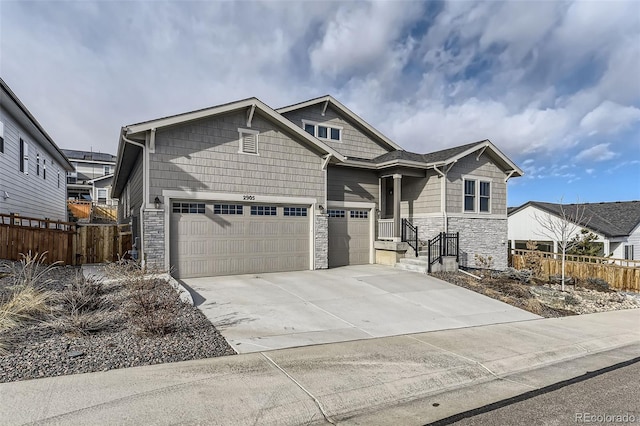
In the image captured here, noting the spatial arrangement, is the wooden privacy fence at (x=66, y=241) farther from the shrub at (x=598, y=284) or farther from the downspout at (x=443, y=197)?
the shrub at (x=598, y=284)

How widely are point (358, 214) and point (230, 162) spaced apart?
6089mm

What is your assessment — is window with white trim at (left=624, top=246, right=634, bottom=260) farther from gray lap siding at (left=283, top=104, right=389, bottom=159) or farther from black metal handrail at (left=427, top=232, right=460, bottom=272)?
gray lap siding at (left=283, top=104, right=389, bottom=159)

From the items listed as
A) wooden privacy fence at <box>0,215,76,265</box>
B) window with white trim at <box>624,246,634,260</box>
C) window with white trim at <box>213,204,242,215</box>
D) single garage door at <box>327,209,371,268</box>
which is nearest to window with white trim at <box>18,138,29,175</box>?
wooden privacy fence at <box>0,215,76,265</box>

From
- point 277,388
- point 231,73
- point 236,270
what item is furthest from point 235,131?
point 277,388

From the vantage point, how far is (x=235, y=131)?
11766 millimetres

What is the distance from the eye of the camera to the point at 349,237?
1484cm

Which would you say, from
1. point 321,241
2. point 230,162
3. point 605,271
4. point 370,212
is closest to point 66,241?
point 230,162

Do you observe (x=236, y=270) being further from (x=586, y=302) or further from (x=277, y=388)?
(x=586, y=302)

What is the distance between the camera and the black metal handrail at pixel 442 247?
13553 mm

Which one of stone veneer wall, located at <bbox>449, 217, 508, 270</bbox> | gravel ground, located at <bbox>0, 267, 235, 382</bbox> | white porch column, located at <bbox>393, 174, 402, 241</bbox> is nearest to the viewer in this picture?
gravel ground, located at <bbox>0, 267, 235, 382</bbox>

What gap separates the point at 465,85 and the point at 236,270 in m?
15.8

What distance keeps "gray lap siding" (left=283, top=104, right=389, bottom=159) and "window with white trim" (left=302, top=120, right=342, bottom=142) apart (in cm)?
15

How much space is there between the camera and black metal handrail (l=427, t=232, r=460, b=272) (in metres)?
13.6

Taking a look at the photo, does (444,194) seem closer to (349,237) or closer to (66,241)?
(349,237)
